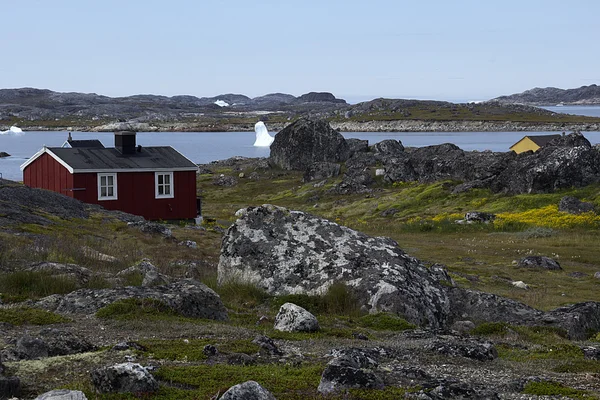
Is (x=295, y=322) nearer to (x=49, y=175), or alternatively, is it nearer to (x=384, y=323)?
(x=384, y=323)

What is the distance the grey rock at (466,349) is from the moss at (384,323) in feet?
8.60

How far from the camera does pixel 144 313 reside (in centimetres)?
1138

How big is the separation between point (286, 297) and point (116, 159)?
2879 cm

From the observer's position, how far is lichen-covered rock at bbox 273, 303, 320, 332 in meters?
11.2

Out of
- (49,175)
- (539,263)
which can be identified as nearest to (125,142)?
(49,175)

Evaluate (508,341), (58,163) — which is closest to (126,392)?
(508,341)

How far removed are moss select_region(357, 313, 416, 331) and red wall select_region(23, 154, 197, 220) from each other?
99.5 ft

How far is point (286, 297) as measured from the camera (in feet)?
50.2

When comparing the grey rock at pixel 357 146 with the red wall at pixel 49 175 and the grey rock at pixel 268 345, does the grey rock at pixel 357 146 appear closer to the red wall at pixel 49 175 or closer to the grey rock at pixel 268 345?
the red wall at pixel 49 175

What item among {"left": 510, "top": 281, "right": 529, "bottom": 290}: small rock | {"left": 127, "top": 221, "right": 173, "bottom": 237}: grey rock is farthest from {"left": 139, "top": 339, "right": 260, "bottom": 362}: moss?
{"left": 127, "top": 221, "right": 173, "bottom": 237}: grey rock

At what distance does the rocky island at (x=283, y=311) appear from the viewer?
7703 millimetres

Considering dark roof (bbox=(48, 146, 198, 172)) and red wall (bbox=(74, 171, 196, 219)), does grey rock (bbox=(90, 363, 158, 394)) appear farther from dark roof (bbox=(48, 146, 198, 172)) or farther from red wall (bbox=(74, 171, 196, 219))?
red wall (bbox=(74, 171, 196, 219))

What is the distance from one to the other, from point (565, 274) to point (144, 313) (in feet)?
71.1

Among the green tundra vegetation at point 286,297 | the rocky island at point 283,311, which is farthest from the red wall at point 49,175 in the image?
the green tundra vegetation at point 286,297
